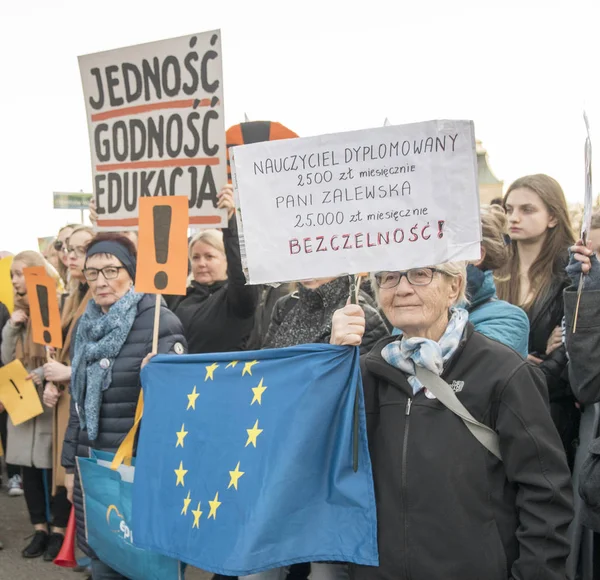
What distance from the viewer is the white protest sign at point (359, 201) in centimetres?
238

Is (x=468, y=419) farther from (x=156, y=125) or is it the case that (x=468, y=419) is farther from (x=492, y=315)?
(x=156, y=125)

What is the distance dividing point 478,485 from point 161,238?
2.12m

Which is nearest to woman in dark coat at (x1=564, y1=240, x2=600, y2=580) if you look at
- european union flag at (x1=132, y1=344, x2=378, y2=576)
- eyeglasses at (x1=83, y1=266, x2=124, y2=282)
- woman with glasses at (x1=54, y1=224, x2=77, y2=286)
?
european union flag at (x1=132, y1=344, x2=378, y2=576)

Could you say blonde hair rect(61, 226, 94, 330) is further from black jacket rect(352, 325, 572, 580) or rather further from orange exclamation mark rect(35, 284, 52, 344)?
black jacket rect(352, 325, 572, 580)

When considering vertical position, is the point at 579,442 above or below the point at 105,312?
below

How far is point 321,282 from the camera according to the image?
3.52 m

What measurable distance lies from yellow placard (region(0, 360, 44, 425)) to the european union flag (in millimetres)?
3099

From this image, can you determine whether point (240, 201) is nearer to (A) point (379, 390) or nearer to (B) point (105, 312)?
(A) point (379, 390)

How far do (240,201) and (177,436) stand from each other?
3.49 feet

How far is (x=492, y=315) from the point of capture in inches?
129

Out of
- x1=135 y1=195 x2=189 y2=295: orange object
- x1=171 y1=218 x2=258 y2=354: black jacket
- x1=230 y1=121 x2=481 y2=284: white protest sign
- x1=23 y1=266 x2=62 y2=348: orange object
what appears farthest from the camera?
x1=23 y1=266 x2=62 y2=348: orange object

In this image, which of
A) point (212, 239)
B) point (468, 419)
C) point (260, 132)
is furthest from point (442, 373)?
point (260, 132)

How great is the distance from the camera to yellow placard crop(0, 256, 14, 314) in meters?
7.51

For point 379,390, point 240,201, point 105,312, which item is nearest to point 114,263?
point 105,312
